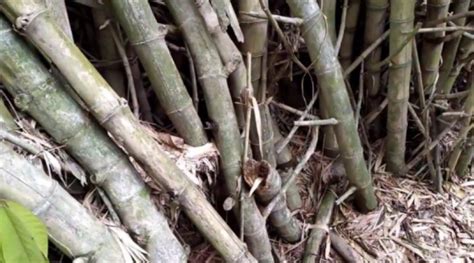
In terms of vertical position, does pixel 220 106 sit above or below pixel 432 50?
above

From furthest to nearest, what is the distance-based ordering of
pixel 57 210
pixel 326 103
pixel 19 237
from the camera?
pixel 326 103 < pixel 57 210 < pixel 19 237

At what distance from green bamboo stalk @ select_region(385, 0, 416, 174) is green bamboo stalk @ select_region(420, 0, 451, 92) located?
0.38 feet

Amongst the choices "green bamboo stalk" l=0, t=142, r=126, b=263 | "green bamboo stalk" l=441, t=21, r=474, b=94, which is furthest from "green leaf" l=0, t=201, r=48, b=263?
"green bamboo stalk" l=441, t=21, r=474, b=94

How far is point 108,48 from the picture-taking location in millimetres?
954

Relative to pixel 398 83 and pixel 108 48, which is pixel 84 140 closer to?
pixel 108 48

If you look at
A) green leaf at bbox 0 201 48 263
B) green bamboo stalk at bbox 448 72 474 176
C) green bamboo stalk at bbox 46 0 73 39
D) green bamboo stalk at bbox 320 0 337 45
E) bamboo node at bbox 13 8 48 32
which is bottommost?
green bamboo stalk at bbox 448 72 474 176

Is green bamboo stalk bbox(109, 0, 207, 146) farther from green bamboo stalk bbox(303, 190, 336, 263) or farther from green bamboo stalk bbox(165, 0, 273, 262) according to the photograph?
green bamboo stalk bbox(303, 190, 336, 263)

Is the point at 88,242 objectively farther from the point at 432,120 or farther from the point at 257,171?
the point at 432,120

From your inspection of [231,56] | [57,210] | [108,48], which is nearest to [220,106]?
[231,56]

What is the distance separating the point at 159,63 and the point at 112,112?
0.14 meters

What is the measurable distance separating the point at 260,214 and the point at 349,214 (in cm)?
34

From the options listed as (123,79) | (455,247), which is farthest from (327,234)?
(123,79)

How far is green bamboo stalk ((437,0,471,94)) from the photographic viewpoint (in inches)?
50.7

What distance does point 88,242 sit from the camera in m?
0.78
